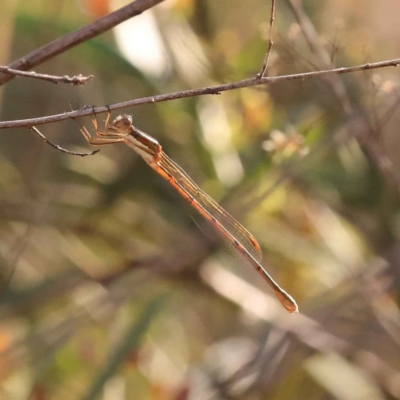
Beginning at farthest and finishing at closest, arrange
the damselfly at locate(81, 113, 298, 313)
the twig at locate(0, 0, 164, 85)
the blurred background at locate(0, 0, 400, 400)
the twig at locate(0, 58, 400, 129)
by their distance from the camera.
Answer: the blurred background at locate(0, 0, 400, 400) < the damselfly at locate(81, 113, 298, 313) < the twig at locate(0, 0, 164, 85) < the twig at locate(0, 58, 400, 129)

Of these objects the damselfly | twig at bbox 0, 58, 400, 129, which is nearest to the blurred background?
the damselfly

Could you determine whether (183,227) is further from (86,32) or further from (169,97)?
(169,97)

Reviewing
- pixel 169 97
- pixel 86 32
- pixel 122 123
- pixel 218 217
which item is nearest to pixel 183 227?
pixel 218 217

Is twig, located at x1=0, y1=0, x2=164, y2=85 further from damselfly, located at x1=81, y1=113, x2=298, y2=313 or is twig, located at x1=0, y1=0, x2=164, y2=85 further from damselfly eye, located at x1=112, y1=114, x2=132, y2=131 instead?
damselfly, located at x1=81, y1=113, x2=298, y2=313

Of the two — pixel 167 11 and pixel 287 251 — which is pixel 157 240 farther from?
pixel 167 11

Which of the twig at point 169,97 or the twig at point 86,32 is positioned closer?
the twig at point 169,97

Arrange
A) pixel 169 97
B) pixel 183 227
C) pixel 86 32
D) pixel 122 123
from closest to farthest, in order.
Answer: pixel 169 97
pixel 86 32
pixel 122 123
pixel 183 227

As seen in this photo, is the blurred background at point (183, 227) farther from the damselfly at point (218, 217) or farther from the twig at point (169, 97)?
the twig at point (169, 97)

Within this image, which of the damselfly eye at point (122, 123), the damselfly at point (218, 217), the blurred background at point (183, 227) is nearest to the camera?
the damselfly eye at point (122, 123)

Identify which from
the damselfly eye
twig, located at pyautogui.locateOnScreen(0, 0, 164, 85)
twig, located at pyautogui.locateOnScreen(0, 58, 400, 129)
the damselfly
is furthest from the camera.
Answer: the damselfly

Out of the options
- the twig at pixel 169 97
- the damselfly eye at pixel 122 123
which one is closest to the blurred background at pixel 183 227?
the damselfly eye at pixel 122 123
